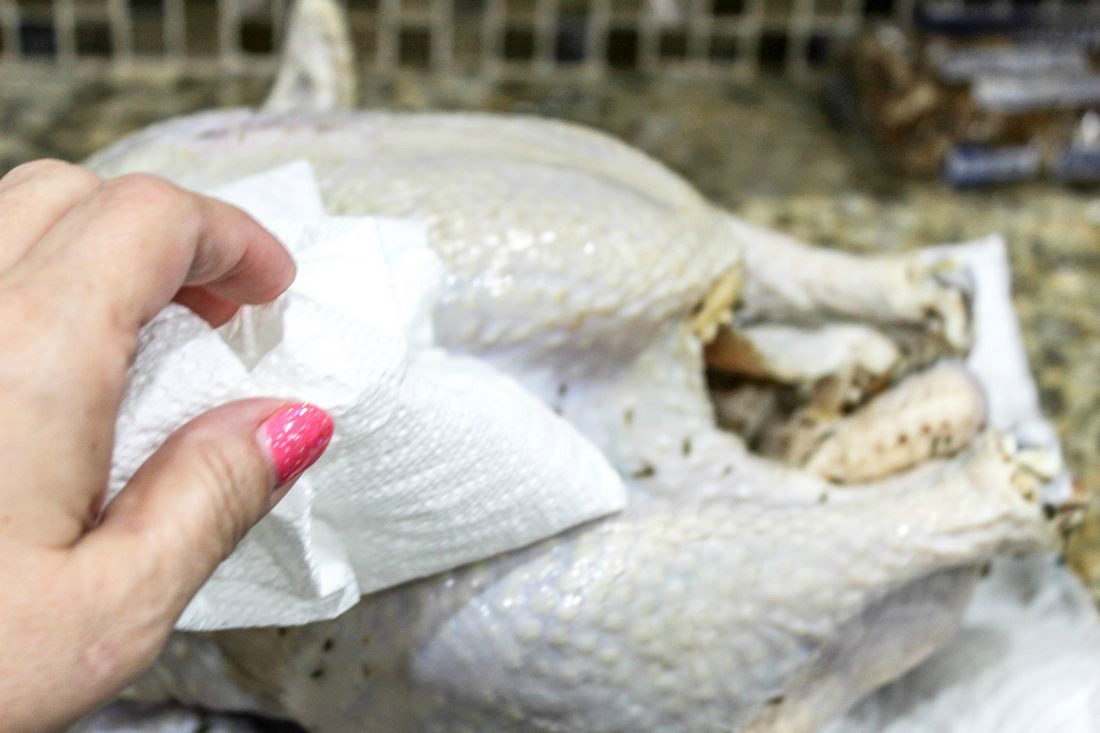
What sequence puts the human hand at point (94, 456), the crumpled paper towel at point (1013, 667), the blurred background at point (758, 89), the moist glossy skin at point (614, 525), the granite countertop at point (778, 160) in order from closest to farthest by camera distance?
the human hand at point (94, 456), the moist glossy skin at point (614, 525), the crumpled paper towel at point (1013, 667), the granite countertop at point (778, 160), the blurred background at point (758, 89)

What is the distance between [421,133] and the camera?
0.84 m

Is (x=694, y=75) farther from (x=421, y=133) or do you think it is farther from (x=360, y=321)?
(x=360, y=321)

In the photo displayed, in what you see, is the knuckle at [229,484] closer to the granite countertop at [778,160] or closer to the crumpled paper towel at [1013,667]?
the crumpled paper towel at [1013,667]

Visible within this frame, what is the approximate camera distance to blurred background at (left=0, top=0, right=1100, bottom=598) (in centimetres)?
137

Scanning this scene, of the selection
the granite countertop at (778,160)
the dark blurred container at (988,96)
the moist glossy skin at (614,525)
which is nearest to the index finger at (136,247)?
the moist glossy skin at (614,525)

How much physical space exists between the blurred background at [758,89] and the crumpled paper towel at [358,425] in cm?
72

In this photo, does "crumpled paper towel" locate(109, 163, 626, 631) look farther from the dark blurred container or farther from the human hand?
the dark blurred container

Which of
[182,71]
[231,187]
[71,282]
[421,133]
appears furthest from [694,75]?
[71,282]

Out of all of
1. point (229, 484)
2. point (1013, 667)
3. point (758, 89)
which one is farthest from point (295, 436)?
point (758, 89)

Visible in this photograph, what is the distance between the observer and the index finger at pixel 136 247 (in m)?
0.40

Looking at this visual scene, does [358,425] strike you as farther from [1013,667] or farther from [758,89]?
[758,89]

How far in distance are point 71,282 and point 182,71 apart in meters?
Answer: 1.24

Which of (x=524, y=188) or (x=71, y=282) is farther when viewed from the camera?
(x=524, y=188)

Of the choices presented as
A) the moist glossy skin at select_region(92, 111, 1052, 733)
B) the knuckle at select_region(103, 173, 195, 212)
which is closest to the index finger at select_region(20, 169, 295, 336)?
the knuckle at select_region(103, 173, 195, 212)
